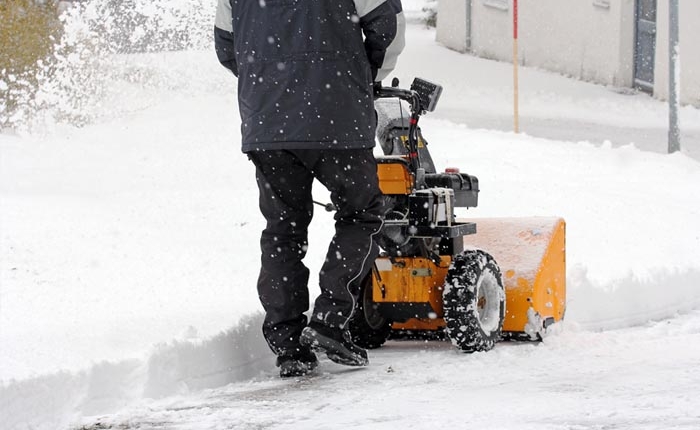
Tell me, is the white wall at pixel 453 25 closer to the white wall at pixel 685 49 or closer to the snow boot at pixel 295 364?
the white wall at pixel 685 49

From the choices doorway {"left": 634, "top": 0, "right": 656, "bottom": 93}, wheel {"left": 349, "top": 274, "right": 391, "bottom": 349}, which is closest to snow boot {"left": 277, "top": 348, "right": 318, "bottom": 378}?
wheel {"left": 349, "top": 274, "right": 391, "bottom": 349}

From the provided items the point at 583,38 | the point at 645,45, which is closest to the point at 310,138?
the point at 645,45

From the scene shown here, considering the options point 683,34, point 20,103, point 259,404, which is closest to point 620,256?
point 259,404

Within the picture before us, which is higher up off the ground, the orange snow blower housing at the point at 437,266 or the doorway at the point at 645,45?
the doorway at the point at 645,45

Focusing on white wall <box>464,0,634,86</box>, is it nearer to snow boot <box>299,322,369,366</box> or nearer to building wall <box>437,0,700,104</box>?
building wall <box>437,0,700,104</box>

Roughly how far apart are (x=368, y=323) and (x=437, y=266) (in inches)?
17.0

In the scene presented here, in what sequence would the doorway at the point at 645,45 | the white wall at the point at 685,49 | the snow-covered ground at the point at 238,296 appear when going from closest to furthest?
the snow-covered ground at the point at 238,296, the white wall at the point at 685,49, the doorway at the point at 645,45

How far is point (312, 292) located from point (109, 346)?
1701mm

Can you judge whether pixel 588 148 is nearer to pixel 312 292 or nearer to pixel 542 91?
pixel 312 292

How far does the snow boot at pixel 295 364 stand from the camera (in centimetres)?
497

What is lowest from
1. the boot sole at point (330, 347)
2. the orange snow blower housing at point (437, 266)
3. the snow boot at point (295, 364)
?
the snow boot at point (295, 364)

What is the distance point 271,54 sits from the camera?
486 centimetres

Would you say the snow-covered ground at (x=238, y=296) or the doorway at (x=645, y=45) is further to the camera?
the doorway at (x=645, y=45)

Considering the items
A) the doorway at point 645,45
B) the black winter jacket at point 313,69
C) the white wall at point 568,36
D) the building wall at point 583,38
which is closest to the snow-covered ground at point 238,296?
the black winter jacket at point 313,69
